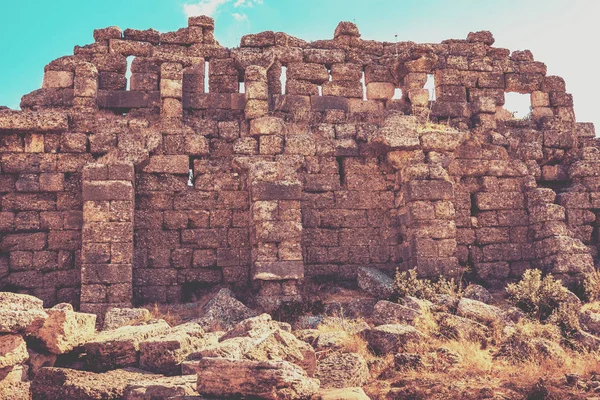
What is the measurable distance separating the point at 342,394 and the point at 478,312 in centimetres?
431

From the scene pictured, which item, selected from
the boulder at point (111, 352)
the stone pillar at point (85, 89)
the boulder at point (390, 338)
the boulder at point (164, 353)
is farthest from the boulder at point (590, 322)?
the stone pillar at point (85, 89)

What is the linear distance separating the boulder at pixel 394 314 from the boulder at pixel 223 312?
7.08 feet

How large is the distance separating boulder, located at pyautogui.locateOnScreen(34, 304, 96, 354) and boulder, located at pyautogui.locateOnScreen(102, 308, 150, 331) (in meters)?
2.06

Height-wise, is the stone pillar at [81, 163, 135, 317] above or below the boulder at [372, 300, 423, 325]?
above

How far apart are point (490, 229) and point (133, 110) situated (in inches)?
299

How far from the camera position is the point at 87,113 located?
1097cm

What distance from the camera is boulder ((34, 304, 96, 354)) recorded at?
6.21 metres

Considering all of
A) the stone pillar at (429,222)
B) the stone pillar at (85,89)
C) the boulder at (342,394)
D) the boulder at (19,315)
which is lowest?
the boulder at (342,394)

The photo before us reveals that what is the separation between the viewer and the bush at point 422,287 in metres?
10.0

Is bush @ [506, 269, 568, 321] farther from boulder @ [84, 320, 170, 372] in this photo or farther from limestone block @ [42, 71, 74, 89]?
limestone block @ [42, 71, 74, 89]

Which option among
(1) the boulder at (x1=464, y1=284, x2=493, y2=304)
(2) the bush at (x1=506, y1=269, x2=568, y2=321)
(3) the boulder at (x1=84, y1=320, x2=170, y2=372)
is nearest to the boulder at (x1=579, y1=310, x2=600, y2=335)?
(2) the bush at (x1=506, y1=269, x2=568, y2=321)

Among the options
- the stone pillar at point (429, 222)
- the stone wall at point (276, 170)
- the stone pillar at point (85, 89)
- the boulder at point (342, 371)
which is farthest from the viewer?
the stone pillar at point (85, 89)

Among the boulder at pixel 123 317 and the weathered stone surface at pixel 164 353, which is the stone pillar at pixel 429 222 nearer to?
the boulder at pixel 123 317

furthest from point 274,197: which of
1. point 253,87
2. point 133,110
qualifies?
point 133,110
